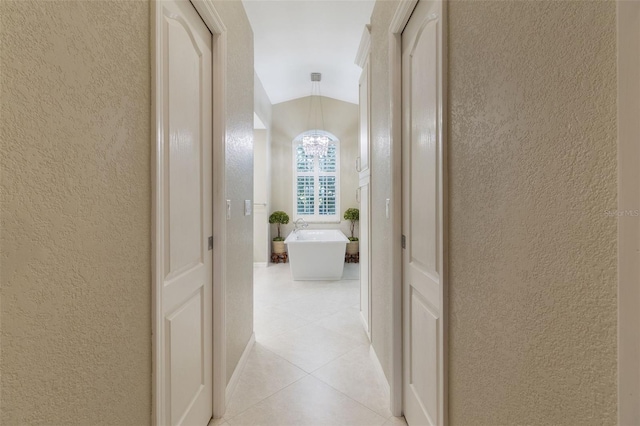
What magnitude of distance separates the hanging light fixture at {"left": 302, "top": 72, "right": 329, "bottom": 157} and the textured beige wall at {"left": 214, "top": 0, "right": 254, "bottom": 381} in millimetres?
3135

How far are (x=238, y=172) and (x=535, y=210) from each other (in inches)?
64.7

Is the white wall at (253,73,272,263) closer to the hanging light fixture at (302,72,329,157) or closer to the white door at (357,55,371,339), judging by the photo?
the hanging light fixture at (302,72,329,157)

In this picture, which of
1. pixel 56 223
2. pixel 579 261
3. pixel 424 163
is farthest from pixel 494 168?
pixel 56 223

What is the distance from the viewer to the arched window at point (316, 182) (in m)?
6.25

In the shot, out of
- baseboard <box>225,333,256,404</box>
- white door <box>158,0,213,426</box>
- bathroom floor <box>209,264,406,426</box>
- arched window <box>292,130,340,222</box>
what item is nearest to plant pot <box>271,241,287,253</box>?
arched window <box>292,130,340,222</box>

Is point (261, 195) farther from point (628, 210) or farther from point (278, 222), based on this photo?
point (628, 210)

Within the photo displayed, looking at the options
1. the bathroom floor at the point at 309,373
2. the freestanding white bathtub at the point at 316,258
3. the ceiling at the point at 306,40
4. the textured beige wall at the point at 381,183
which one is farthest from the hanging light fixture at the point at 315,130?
the textured beige wall at the point at 381,183

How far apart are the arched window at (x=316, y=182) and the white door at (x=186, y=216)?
468cm

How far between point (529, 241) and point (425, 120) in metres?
0.73

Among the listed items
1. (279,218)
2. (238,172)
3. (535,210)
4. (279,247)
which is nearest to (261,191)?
(279,218)

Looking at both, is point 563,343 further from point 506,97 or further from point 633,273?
point 506,97

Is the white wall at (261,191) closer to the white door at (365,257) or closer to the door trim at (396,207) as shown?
the white door at (365,257)

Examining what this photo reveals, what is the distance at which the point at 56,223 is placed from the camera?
67cm

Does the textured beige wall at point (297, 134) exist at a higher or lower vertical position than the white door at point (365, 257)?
higher
